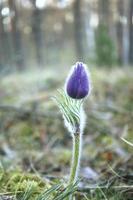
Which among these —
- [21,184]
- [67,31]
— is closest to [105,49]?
[21,184]

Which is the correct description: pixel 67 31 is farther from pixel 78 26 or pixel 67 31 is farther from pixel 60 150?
Answer: pixel 60 150

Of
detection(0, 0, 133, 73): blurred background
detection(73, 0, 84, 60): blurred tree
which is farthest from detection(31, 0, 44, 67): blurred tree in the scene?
detection(73, 0, 84, 60): blurred tree

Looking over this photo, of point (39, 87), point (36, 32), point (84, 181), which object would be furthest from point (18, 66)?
point (84, 181)

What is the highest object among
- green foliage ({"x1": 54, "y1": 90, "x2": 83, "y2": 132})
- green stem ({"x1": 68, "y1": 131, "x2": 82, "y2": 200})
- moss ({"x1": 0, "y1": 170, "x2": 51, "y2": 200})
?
green foliage ({"x1": 54, "y1": 90, "x2": 83, "y2": 132})

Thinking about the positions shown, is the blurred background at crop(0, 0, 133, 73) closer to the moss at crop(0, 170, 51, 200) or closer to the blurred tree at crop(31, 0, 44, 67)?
the blurred tree at crop(31, 0, 44, 67)

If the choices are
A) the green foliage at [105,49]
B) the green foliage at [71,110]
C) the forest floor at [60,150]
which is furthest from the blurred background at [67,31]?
the green foliage at [71,110]

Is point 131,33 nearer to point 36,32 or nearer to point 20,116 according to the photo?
point 36,32
